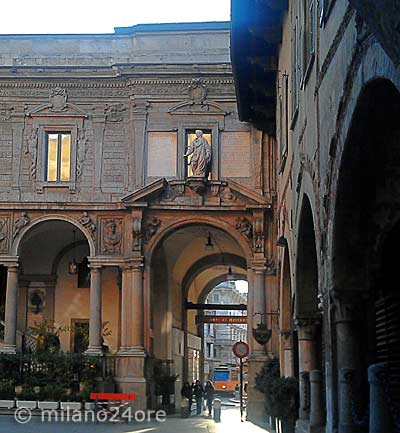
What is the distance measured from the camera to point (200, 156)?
28.4 meters

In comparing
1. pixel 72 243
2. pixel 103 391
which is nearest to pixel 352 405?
pixel 103 391

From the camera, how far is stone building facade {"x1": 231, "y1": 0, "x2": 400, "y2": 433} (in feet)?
23.3

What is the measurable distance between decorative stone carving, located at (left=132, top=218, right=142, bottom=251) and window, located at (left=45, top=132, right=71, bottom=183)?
272 cm

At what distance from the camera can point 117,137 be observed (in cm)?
2906

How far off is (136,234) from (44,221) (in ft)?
10.0

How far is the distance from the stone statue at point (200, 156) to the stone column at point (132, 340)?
11.3 feet

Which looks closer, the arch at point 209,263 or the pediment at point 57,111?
the pediment at point 57,111

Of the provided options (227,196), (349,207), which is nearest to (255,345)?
(227,196)

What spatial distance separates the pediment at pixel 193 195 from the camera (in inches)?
1108

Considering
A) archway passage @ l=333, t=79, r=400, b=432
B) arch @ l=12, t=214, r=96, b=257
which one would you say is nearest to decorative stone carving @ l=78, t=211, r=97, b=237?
arch @ l=12, t=214, r=96, b=257

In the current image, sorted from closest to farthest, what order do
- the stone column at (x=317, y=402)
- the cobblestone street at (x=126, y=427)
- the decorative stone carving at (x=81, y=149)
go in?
the stone column at (x=317, y=402)
the cobblestone street at (x=126, y=427)
the decorative stone carving at (x=81, y=149)

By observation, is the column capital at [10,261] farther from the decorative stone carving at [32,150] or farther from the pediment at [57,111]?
the pediment at [57,111]

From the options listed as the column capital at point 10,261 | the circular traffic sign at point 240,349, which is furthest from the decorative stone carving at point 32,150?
the circular traffic sign at point 240,349

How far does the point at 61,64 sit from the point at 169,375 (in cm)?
1138
